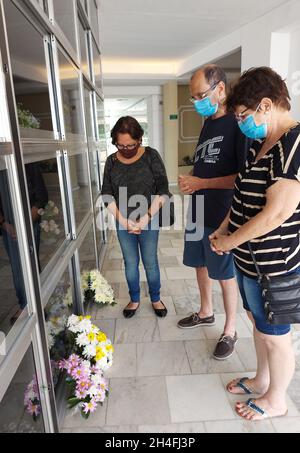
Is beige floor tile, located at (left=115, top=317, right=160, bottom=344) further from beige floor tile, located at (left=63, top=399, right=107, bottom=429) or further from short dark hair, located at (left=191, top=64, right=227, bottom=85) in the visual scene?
short dark hair, located at (left=191, top=64, right=227, bottom=85)

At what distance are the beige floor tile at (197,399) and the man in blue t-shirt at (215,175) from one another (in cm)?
24

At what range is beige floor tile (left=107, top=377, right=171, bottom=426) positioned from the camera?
1653 mm

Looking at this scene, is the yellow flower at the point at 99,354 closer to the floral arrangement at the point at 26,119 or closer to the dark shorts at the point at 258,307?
the dark shorts at the point at 258,307

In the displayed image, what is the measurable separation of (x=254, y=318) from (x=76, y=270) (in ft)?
3.98

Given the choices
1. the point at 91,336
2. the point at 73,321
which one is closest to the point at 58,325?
the point at 73,321

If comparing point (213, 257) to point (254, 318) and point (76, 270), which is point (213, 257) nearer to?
point (254, 318)

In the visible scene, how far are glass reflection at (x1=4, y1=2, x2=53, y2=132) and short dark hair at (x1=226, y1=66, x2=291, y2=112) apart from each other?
2.85 feet

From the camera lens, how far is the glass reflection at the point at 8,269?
3.56 feet

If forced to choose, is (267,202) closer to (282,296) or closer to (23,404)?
(282,296)

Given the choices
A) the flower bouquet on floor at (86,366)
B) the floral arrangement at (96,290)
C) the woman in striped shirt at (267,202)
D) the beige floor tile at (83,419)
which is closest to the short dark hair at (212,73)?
the woman in striped shirt at (267,202)

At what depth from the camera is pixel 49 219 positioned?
176 cm

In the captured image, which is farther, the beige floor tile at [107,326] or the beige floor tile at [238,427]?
the beige floor tile at [107,326]

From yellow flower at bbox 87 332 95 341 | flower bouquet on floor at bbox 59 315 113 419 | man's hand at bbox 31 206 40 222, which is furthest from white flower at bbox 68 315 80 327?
man's hand at bbox 31 206 40 222
